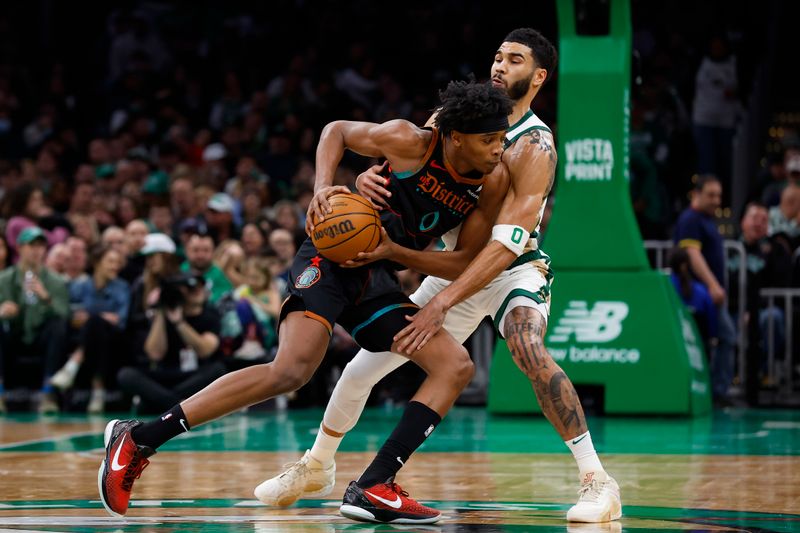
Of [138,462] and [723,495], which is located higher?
[138,462]

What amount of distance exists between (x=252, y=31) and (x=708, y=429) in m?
11.8

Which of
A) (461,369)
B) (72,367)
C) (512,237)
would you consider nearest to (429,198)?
(512,237)

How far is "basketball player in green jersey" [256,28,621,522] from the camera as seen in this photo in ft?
20.0

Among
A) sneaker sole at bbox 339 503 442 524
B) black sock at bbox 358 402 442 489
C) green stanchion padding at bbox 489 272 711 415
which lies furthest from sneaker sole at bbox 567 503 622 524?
green stanchion padding at bbox 489 272 711 415

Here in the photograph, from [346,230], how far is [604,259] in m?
5.74

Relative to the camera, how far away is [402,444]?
5934 mm

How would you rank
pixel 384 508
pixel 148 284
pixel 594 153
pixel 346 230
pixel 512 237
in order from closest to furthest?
pixel 384 508 → pixel 346 230 → pixel 512 237 → pixel 594 153 → pixel 148 284

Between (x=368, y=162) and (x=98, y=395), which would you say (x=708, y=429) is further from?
(x=368, y=162)

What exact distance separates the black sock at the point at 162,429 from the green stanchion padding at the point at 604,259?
5.77m

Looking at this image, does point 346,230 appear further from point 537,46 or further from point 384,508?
point 537,46

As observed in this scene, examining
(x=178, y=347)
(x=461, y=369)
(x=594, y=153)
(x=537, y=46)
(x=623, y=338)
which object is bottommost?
(x=178, y=347)

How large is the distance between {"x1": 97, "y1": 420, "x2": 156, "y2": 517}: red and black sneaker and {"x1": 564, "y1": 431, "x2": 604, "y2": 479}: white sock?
191 cm

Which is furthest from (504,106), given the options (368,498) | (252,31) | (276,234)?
(252,31)

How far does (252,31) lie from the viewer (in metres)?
20.4
